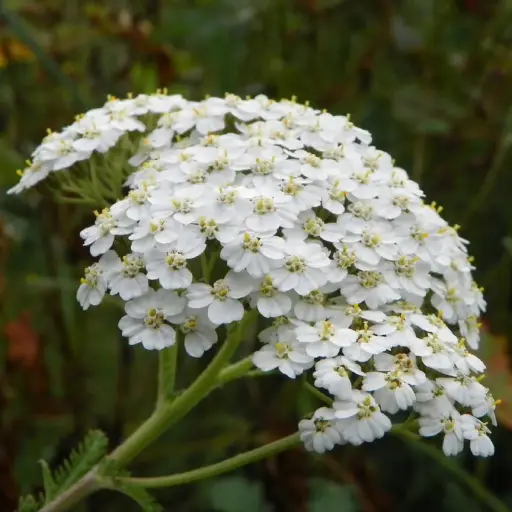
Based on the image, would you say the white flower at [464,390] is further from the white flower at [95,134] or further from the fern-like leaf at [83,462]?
the white flower at [95,134]

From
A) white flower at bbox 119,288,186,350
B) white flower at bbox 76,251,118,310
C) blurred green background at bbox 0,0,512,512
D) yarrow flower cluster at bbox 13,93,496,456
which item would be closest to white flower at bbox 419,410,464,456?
yarrow flower cluster at bbox 13,93,496,456

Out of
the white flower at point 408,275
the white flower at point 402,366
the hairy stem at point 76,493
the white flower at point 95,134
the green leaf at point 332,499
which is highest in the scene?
the white flower at point 95,134

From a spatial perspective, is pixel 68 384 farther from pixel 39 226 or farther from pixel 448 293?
pixel 448 293

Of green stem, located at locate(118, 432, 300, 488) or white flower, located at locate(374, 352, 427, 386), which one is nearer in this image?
white flower, located at locate(374, 352, 427, 386)

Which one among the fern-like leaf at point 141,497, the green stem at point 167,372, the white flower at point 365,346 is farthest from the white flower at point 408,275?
the fern-like leaf at point 141,497

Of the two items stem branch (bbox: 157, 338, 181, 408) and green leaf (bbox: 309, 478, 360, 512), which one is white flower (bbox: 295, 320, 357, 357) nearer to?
stem branch (bbox: 157, 338, 181, 408)

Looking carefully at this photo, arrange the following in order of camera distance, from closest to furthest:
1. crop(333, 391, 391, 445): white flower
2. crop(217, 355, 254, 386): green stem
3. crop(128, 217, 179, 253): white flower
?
crop(333, 391, 391, 445): white flower, crop(128, 217, 179, 253): white flower, crop(217, 355, 254, 386): green stem

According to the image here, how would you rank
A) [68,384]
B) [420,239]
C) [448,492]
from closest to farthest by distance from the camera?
[420,239], [448,492], [68,384]

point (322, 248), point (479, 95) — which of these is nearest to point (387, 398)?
point (322, 248)
